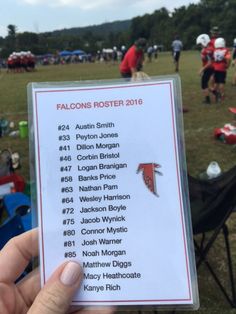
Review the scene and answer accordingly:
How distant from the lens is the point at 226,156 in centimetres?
565

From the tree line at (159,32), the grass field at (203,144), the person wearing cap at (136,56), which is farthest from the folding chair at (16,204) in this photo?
the tree line at (159,32)

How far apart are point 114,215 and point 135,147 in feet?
0.59

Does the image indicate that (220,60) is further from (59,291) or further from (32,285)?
(59,291)

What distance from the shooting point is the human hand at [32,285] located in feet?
3.19

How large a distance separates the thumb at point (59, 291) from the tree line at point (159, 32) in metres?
63.3

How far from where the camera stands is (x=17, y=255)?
1.18 m

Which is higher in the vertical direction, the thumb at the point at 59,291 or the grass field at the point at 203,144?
the thumb at the point at 59,291

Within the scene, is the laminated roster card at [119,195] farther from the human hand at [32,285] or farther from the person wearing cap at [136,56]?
the person wearing cap at [136,56]

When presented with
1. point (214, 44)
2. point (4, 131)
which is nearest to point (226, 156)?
point (4, 131)

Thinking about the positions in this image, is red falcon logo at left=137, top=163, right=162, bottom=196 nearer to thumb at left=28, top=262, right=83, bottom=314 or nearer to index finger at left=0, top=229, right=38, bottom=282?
thumb at left=28, top=262, right=83, bottom=314

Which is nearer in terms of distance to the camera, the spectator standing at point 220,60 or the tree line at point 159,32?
the spectator standing at point 220,60

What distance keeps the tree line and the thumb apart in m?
63.3

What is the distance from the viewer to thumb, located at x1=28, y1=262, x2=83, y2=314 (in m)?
0.97

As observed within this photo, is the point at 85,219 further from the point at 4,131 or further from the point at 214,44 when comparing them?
the point at 214,44
